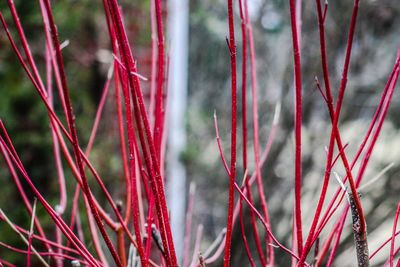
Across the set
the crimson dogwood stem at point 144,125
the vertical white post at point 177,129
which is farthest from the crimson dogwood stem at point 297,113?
the vertical white post at point 177,129

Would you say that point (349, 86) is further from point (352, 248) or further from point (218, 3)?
point (218, 3)

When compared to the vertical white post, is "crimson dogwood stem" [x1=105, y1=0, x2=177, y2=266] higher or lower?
higher

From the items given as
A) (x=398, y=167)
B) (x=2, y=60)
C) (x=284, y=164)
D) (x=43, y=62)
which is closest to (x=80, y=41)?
(x=43, y=62)

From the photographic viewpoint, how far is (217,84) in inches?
175

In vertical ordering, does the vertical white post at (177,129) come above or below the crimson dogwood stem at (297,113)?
below

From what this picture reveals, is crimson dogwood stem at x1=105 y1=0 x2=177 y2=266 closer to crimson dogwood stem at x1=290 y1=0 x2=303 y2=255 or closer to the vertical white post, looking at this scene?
crimson dogwood stem at x1=290 y1=0 x2=303 y2=255

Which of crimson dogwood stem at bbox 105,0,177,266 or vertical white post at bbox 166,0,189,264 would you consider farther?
vertical white post at bbox 166,0,189,264

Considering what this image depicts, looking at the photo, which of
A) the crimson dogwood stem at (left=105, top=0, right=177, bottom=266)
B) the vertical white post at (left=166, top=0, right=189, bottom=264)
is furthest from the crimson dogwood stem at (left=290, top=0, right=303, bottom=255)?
the vertical white post at (left=166, top=0, right=189, bottom=264)

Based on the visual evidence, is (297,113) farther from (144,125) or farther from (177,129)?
(177,129)

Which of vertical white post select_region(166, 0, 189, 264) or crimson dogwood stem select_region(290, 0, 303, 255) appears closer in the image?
crimson dogwood stem select_region(290, 0, 303, 255)

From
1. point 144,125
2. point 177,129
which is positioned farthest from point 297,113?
point 177,129

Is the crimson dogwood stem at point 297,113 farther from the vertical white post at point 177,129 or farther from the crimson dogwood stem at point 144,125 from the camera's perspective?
the vertical white post at point 177,129

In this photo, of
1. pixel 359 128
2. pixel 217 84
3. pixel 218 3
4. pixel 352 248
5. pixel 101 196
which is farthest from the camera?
pixel 217 84

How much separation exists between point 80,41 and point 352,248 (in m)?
2.30
